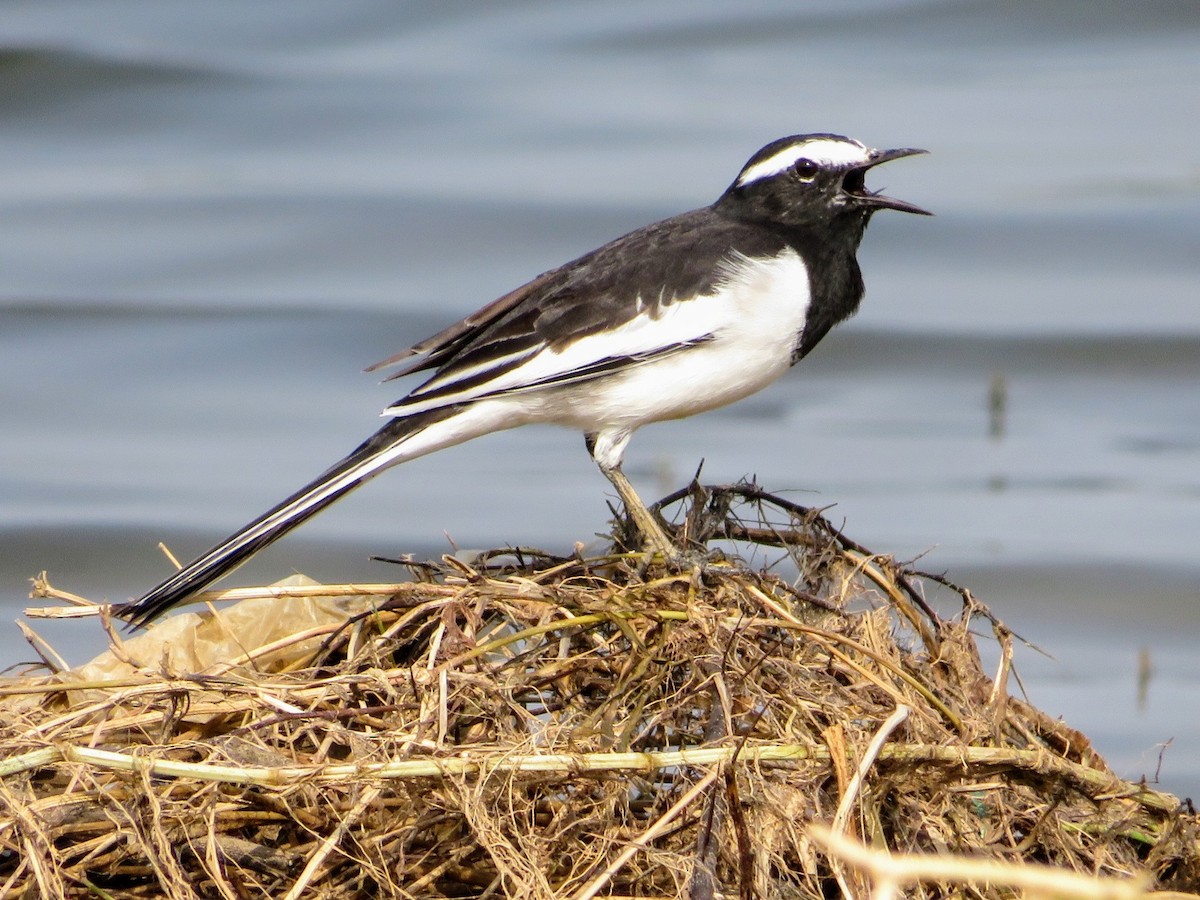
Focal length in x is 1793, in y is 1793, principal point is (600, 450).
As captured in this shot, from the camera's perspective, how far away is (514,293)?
6902 mm

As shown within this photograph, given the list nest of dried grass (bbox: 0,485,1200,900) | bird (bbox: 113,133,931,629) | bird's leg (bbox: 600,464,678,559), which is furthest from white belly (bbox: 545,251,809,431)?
nest of dried grass (bbox: 0,485,1200,900)

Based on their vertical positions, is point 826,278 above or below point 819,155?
below

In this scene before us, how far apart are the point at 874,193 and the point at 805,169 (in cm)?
32

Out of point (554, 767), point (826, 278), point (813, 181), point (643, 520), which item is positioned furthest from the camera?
point (813, 181)

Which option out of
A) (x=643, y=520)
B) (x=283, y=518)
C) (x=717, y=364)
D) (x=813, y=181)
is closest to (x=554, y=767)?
(x=643, y=520)

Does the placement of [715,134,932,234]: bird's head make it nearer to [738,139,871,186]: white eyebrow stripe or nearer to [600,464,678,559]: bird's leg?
[738,139,871,186]: white eyebrow stripe

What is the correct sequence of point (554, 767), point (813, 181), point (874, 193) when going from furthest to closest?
point (874, 193), point (813, 181), point (554, 767)

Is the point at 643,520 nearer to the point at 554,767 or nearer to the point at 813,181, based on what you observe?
the point at 813,181

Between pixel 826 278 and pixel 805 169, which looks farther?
pixel 805 169

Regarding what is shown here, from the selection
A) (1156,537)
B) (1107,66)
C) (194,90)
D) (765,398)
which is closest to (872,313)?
(765,398)

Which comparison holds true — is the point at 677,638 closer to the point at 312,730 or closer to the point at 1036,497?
the point at 312,730

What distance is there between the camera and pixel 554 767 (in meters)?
3.96

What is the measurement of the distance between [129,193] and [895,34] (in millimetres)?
9569

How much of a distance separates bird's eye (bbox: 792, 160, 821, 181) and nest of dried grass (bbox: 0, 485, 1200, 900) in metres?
2.71
